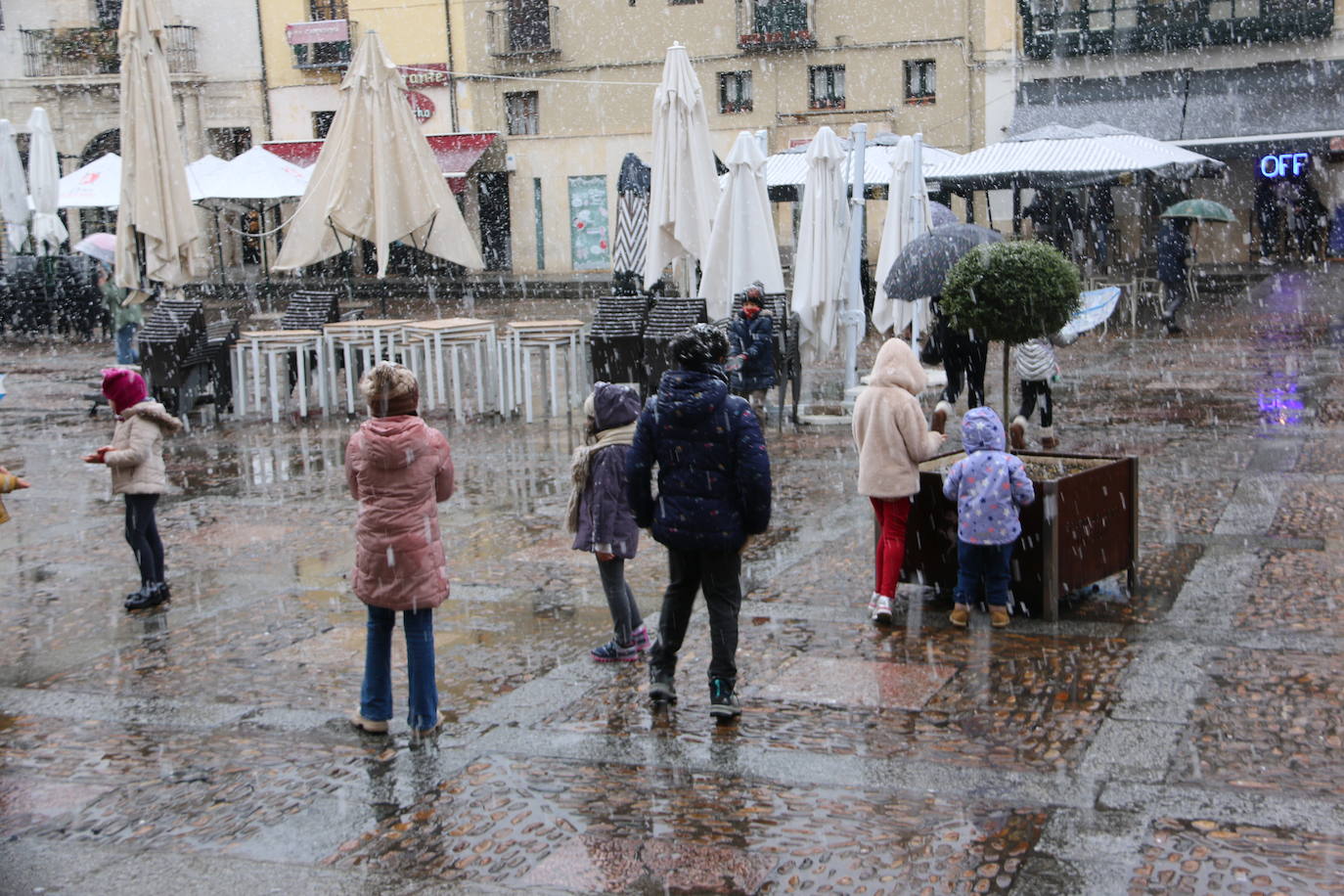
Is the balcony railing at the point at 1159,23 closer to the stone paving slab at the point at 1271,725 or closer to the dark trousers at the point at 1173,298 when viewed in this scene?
the dark trousers at the point at 1173,298

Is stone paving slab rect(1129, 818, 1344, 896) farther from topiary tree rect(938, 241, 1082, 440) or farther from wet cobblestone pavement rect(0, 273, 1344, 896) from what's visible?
topiary tree rect(938, 241, 1082, 440)

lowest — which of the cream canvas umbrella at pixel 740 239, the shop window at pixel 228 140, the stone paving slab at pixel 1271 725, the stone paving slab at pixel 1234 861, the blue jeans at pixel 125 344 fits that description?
the stone paving slab at pixel 1234 861

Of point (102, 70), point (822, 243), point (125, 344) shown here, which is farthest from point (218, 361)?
point (102, 70)

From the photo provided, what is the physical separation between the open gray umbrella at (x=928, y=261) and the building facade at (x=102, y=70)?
30506 mm

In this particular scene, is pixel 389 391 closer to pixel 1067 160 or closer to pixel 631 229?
pixel 1067 160

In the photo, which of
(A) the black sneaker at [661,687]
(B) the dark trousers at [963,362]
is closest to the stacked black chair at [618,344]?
(B) the dark trousers at [963,362]

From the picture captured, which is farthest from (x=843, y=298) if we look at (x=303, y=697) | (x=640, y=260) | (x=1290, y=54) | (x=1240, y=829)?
(x=1290, y=54)

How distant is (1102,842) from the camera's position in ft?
15.2

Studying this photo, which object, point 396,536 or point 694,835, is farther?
point 396,536

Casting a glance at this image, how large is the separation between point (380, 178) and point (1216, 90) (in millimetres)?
21461

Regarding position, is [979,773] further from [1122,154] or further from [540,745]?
[1122,154]

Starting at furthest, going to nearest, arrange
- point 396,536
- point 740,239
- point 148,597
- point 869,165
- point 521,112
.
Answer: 1. point 521,112
2. point 869,165
3. point 740,239
4. point 148,597
5. point 396,536

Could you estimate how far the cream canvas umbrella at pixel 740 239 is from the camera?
45.2 feet

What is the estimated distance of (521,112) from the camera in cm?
3700
